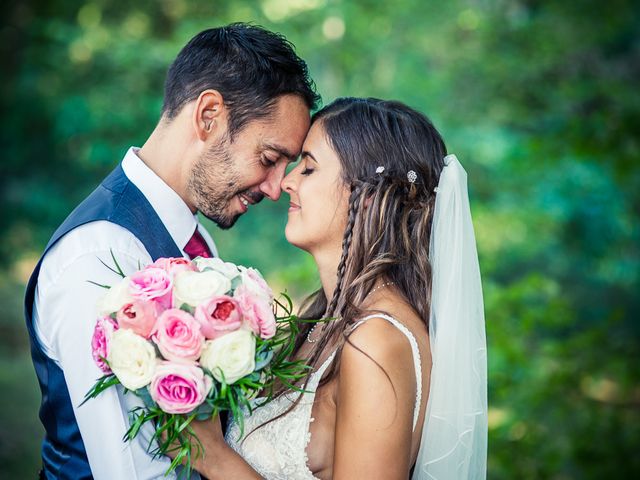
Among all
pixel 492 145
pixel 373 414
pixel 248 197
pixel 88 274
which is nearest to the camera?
pixel 373 414

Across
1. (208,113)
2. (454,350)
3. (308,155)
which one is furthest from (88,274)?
(454,350)

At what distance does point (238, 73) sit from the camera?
3016 mm

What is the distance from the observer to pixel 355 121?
9.40 feet

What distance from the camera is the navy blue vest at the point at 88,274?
2490mm

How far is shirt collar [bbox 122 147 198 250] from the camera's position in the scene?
283 centimetres

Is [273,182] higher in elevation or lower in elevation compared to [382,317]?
higher

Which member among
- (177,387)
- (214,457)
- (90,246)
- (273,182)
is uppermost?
(273,182)

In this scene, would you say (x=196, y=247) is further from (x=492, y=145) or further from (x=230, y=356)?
(x=492, y=145)

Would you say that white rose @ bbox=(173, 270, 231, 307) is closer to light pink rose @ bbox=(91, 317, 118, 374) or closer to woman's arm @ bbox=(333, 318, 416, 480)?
light pink rose @ bbox=(91, 317, 118, 374)

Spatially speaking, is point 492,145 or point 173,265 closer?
point 173,265

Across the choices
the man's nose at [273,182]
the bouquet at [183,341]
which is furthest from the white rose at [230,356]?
the man's nose at [273,182]

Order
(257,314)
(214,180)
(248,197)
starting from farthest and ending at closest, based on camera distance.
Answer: (248,197) → (214,180) → (257,314)

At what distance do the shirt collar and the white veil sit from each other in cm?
104

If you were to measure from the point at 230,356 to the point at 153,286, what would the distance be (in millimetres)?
313
